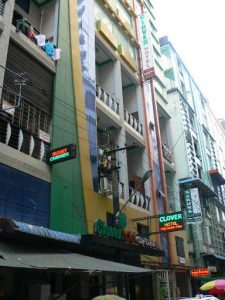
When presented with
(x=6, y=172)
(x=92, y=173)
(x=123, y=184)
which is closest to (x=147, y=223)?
(x=123, y=184)

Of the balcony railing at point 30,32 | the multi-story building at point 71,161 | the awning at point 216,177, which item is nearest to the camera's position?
the multi-story building at point 71,161

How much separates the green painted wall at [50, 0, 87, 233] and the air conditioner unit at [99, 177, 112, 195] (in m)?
1.76

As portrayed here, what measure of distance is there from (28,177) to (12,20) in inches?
270

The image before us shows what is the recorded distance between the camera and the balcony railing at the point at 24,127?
42.1 feet

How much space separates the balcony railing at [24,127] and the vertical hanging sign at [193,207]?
16.6 metres

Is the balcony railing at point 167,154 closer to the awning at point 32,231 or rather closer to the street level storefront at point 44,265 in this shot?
the street level storefront at point 44,265

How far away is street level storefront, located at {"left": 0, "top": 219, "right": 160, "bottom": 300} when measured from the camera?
817 centimetres

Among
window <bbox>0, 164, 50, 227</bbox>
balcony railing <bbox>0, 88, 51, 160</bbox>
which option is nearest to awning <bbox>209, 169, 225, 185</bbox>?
balcony railing <bbox>0, 88, 51, 160</bbox>

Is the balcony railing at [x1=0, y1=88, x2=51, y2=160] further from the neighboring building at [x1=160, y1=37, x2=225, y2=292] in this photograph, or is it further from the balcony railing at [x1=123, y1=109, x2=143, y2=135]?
the neighboring building at [x1=160, y1=37, x2=225, y2=292]

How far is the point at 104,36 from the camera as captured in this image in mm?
22266

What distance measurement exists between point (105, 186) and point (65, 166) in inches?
116

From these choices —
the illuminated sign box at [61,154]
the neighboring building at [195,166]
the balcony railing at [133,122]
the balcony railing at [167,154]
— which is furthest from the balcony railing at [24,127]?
the neighboring building at [195,166]

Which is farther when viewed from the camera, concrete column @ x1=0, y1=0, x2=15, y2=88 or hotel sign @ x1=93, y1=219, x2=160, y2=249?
hotel sign @ x1=93, y1=219, x2=160, y2=249

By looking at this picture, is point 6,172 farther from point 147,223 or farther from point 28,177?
point 147,223
